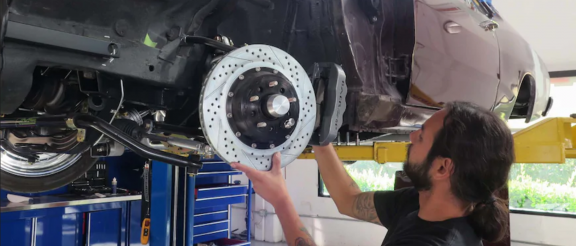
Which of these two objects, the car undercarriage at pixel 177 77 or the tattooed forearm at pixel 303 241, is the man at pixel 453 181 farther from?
the car undercarriage at pixel 177 77

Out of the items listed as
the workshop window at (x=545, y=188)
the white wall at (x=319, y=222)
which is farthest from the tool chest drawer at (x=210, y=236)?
the workshop window at (x=545, y=188)

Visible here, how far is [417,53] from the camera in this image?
1.69 m

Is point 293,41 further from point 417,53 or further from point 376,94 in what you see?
point 417,53

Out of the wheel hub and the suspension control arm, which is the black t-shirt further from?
the suspension control arm

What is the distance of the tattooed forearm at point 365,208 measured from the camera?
168 centimetres

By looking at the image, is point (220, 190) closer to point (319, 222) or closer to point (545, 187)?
point (319, 222)

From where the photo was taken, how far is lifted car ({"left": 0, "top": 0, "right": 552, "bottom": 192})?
3.35 feet

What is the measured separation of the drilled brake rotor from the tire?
3.19 feet

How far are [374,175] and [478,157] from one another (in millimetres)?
4659

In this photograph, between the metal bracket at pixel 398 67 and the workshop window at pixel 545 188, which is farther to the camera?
the workshop window at pixel 545 188

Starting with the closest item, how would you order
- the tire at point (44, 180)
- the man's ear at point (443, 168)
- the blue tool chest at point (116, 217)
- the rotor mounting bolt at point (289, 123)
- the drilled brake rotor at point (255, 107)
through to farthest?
the drilled brake rotor at point (255, 107) → the rotor mounting bolt at point (289, 123) → the man's ear at point (443, 168) → the tire at point (44, 180) → the blue tool chest at point (116, 217)

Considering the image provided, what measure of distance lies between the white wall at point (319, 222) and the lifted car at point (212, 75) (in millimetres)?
3360

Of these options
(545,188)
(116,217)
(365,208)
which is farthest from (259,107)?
(545,188)

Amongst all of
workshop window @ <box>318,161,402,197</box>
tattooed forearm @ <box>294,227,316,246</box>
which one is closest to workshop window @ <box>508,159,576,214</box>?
workshop window @ <box>318,161,402,197</box>
